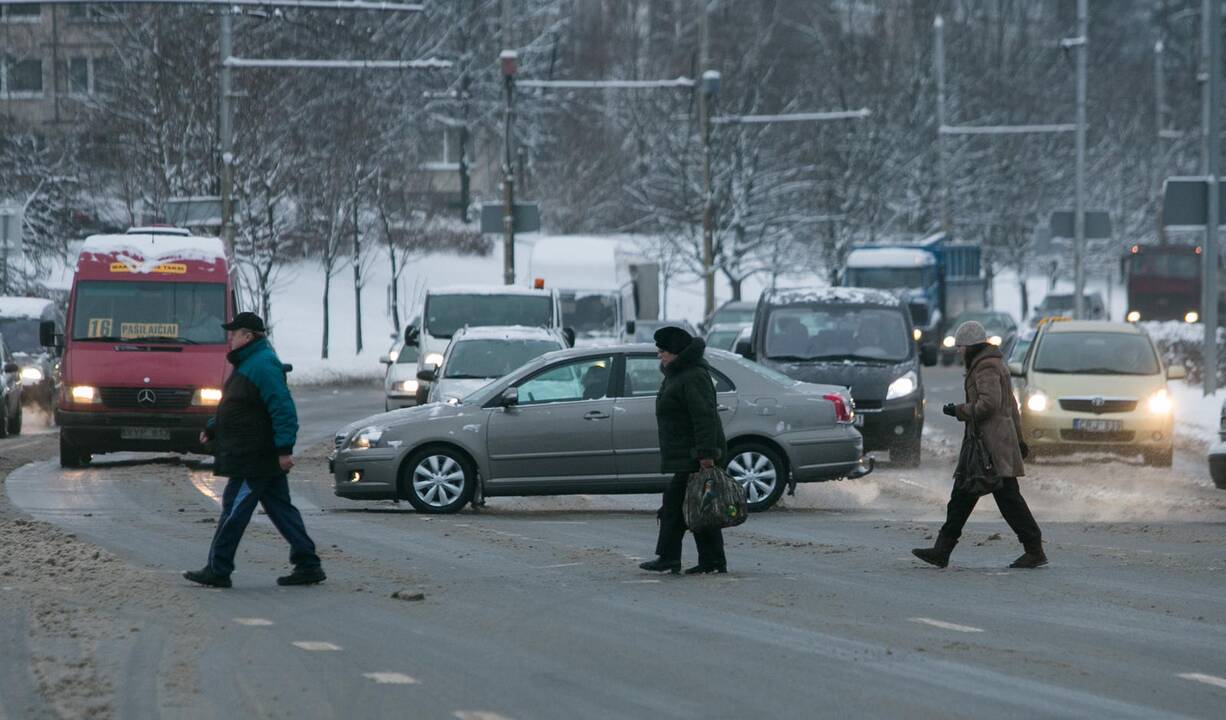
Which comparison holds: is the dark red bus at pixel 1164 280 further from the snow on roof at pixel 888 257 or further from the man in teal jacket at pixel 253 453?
the man in teal jacket at pixel 253 453

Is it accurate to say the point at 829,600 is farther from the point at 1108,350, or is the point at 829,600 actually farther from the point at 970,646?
the point at 1108,350

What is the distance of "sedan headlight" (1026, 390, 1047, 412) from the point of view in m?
22.7

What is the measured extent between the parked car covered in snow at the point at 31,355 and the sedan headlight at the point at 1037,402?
16.8 m

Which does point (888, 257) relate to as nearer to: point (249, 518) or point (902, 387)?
point (902, 387)

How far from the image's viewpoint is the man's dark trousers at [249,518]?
11.9 meters

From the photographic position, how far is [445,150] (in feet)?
265

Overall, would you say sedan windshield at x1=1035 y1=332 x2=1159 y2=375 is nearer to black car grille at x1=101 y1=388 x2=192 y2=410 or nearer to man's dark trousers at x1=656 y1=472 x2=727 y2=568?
black car grille at x1=101 y1=388 x2=192 y2=410

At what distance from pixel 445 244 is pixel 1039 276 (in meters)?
36.1

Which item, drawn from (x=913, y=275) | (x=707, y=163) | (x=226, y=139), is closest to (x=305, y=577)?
(x=226, y=139)

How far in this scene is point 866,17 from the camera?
9431 cm

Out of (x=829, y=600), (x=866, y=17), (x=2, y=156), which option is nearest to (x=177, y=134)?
(x=2, y=156)

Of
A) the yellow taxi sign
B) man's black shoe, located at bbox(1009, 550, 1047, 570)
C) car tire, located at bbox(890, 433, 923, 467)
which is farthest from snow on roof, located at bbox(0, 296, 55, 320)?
man's black shoe, located at bbox(1009, 550, 1047, 570)

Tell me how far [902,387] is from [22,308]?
57.1 feet

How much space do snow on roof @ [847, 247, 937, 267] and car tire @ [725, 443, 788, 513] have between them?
39.5 meters
